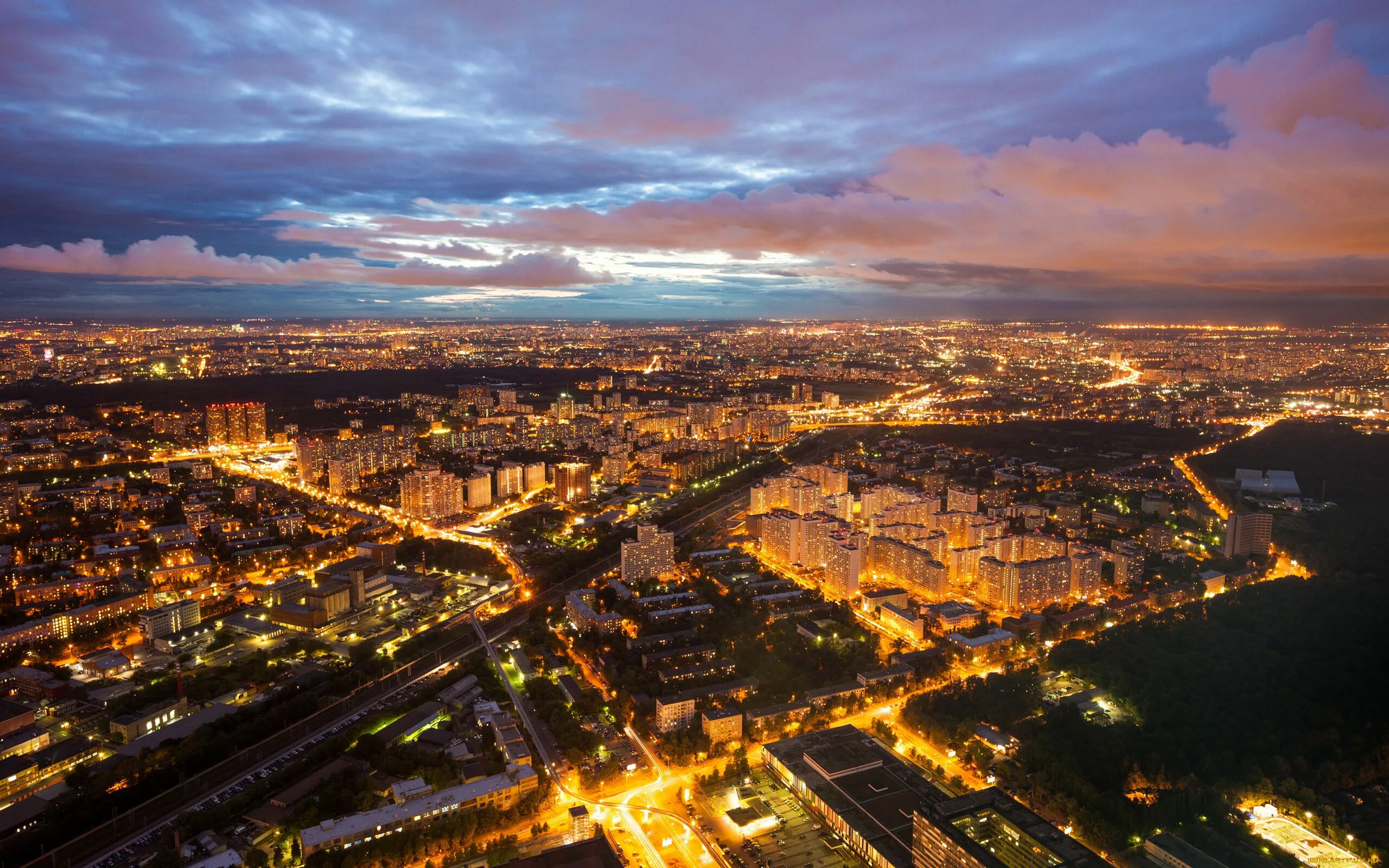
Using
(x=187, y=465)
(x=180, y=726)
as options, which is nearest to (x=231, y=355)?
(x=187, y=465)

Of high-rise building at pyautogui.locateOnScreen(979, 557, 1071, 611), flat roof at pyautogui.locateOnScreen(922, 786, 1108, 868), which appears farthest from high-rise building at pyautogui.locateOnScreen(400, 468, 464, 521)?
flat roof at pyautogui.locateOnScreen(922, 786, 1108, 868)

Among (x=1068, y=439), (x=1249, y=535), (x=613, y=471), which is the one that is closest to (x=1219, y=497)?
(x=1249, y=535)

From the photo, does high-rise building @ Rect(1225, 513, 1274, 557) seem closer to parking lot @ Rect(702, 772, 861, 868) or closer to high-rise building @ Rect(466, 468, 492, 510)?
parking lot @ Rect(702, 772, 861, 868)

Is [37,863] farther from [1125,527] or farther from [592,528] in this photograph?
[1125,527]

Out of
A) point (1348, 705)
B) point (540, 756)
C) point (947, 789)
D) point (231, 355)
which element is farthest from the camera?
point (231, 355)

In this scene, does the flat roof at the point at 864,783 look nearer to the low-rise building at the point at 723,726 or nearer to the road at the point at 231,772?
the low-rise building at the point at 723,726
